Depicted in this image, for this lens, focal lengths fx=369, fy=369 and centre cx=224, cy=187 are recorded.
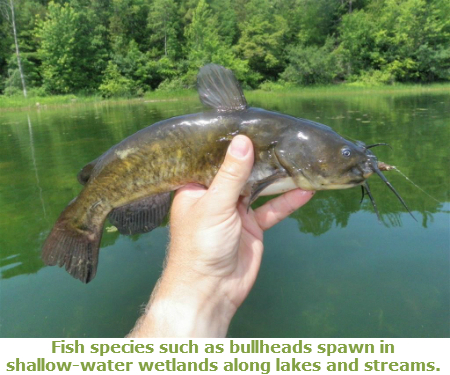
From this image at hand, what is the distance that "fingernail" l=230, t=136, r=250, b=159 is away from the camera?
1.81 meters

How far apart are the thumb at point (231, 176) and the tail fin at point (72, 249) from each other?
79 centimetres

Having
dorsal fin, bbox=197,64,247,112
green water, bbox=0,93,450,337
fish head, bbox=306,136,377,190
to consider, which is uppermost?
dorsal fin, bbox=197,64,247,112

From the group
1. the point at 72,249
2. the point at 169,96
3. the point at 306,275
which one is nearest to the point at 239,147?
the point at 72,249

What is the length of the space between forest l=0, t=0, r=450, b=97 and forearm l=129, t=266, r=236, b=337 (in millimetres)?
27019

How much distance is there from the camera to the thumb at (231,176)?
1805 millimetres

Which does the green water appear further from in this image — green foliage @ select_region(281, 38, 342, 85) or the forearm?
green foliage @ select_region(281, 38, 342, 85)

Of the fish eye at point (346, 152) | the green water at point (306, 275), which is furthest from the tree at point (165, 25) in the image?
the fish eye at point (346, 152)

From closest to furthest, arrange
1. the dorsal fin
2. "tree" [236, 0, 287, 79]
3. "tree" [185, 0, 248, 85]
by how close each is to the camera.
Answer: the dorsal fin < "tree" [185, 0, 248, 85] < "tree" [236, 0, 287, 79]

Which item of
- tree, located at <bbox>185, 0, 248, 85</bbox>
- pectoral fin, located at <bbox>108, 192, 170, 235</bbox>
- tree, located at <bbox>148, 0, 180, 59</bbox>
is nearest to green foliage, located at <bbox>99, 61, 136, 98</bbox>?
tree, located at <bbox>185, 0, 248, 85</bbox>

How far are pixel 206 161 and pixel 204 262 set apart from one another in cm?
54

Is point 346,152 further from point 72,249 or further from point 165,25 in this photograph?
point 165,25

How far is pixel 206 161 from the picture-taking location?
200cm

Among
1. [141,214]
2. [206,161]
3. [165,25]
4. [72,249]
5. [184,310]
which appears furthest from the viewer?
[165,25]

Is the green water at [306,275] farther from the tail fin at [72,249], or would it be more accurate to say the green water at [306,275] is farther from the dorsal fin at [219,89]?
the dorsal fin at [219,89]
